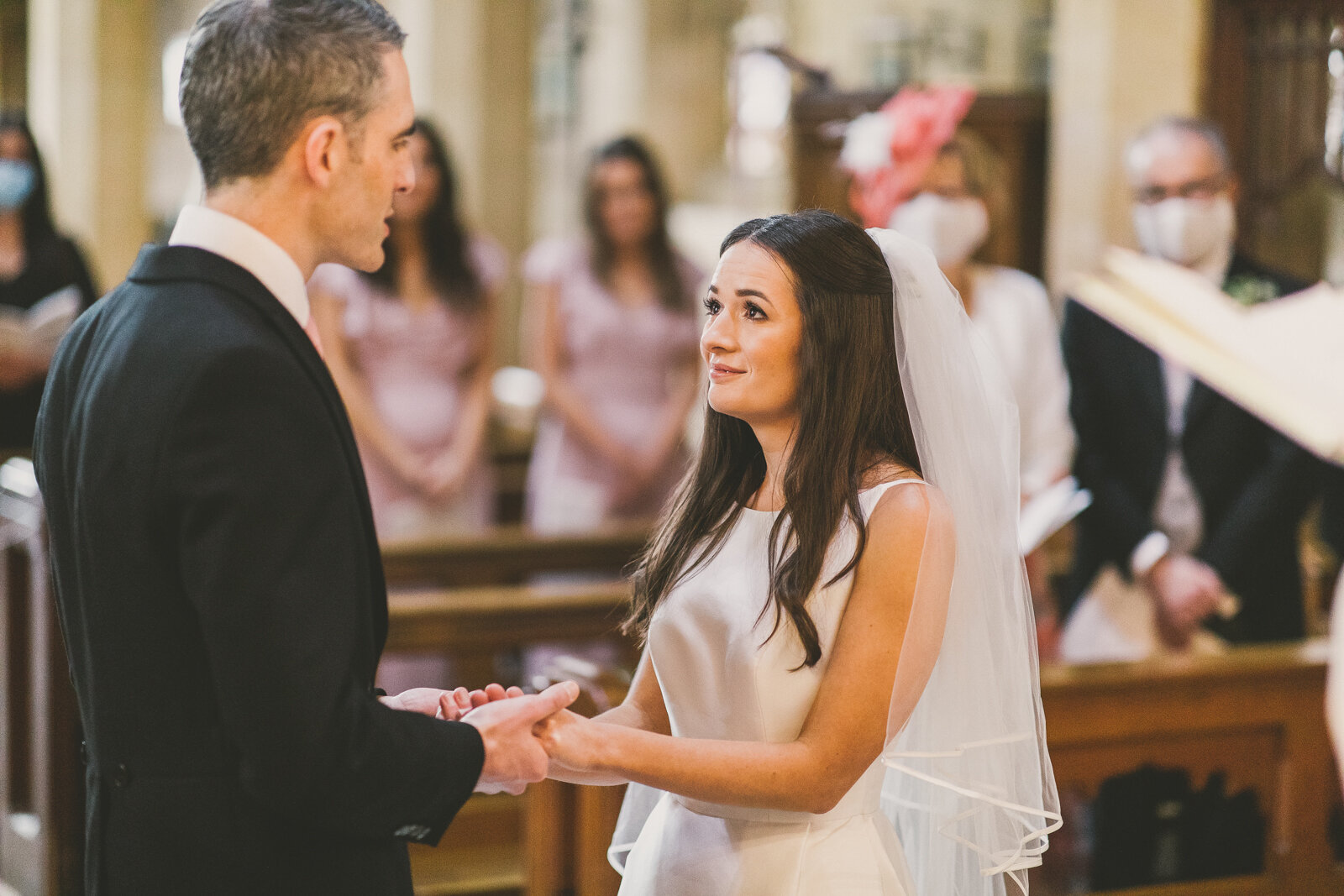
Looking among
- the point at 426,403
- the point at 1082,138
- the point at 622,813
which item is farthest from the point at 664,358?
the point at 622,813

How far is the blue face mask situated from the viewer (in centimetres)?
526

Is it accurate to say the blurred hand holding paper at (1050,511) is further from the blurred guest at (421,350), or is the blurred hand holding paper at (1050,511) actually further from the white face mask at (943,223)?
the blurred guest at (421,350)

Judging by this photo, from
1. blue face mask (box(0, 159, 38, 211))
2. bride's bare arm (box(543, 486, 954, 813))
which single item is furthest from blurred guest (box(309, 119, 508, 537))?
bride's bare arm (box(543, 486, 954, 813))

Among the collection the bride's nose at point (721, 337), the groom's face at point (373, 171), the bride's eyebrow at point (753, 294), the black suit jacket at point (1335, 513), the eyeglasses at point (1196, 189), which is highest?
the groom's face at point (373, 171)

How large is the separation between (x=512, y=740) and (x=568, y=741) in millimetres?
124

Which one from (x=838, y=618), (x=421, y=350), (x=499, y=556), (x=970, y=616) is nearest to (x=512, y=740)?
(x=838, y=618)

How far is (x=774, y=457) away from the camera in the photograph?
2.19 m

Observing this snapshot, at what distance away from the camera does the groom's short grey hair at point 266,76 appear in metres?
1.63

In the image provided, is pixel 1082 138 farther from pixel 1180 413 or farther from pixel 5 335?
pixel 5 335

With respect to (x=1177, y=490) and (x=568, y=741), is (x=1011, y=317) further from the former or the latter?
(x=568, y=741)

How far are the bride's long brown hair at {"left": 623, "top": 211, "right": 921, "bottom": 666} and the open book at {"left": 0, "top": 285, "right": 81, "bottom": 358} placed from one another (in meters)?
3.70

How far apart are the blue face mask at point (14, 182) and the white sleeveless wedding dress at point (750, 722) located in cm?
410

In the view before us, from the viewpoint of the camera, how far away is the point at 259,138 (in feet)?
5.41

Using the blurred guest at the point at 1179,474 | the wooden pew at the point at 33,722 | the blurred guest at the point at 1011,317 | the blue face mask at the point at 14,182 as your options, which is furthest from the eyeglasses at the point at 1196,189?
the blue face mask at the point at 14,182
